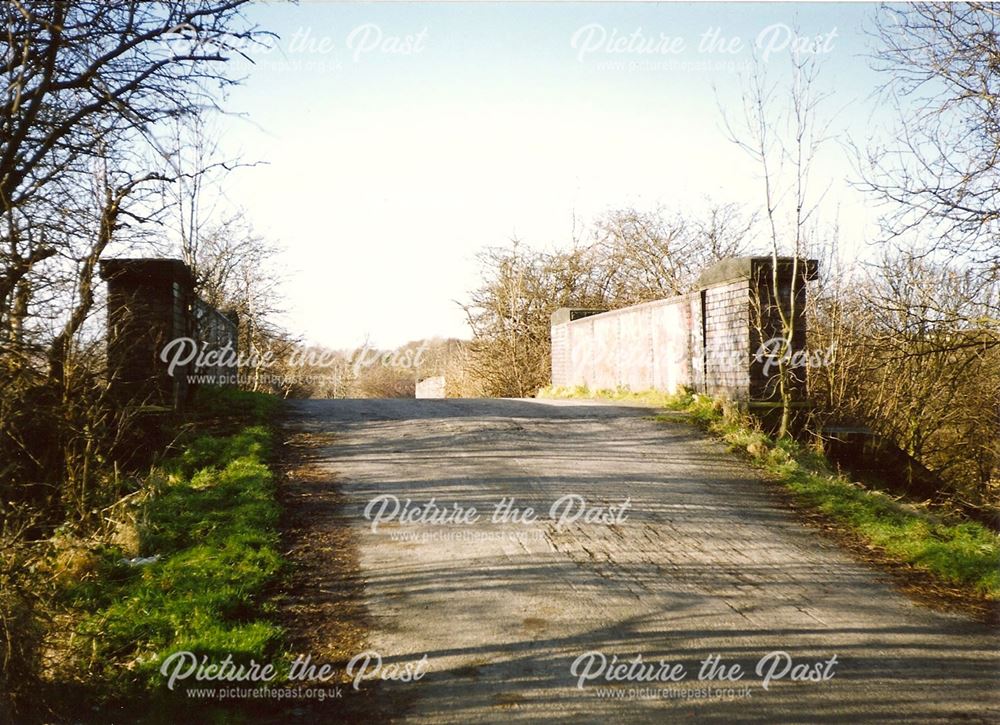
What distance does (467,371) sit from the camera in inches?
884

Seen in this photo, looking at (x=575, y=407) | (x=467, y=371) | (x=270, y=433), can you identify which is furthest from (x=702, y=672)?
(x=467, y=371)

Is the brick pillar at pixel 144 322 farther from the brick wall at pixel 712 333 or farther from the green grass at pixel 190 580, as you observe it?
the brick wall at pixel 712 333

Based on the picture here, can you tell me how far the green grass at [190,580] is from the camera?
4.24 metres

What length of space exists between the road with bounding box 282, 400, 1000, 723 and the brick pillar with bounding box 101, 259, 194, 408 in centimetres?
217

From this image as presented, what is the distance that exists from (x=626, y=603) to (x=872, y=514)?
11.3 feet

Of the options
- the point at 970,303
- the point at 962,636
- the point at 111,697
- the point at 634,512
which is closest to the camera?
the point at 111,697

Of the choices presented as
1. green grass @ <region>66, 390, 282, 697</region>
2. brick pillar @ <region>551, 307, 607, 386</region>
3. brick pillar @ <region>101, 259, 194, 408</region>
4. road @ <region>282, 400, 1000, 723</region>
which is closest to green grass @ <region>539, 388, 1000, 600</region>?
road @ <region>282, 400, 1000, 723</region>

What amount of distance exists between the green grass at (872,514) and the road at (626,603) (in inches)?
17.6

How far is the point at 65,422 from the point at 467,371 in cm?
1683

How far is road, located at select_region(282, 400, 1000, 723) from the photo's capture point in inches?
154

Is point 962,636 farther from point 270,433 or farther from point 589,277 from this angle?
point 589,277

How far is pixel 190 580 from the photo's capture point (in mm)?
5023

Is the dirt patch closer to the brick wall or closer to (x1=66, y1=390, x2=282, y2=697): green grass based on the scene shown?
(x1=66, y1=390, x2=282, y2=697): green grass

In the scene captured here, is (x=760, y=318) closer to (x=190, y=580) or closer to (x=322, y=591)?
(x=322, y=591)
